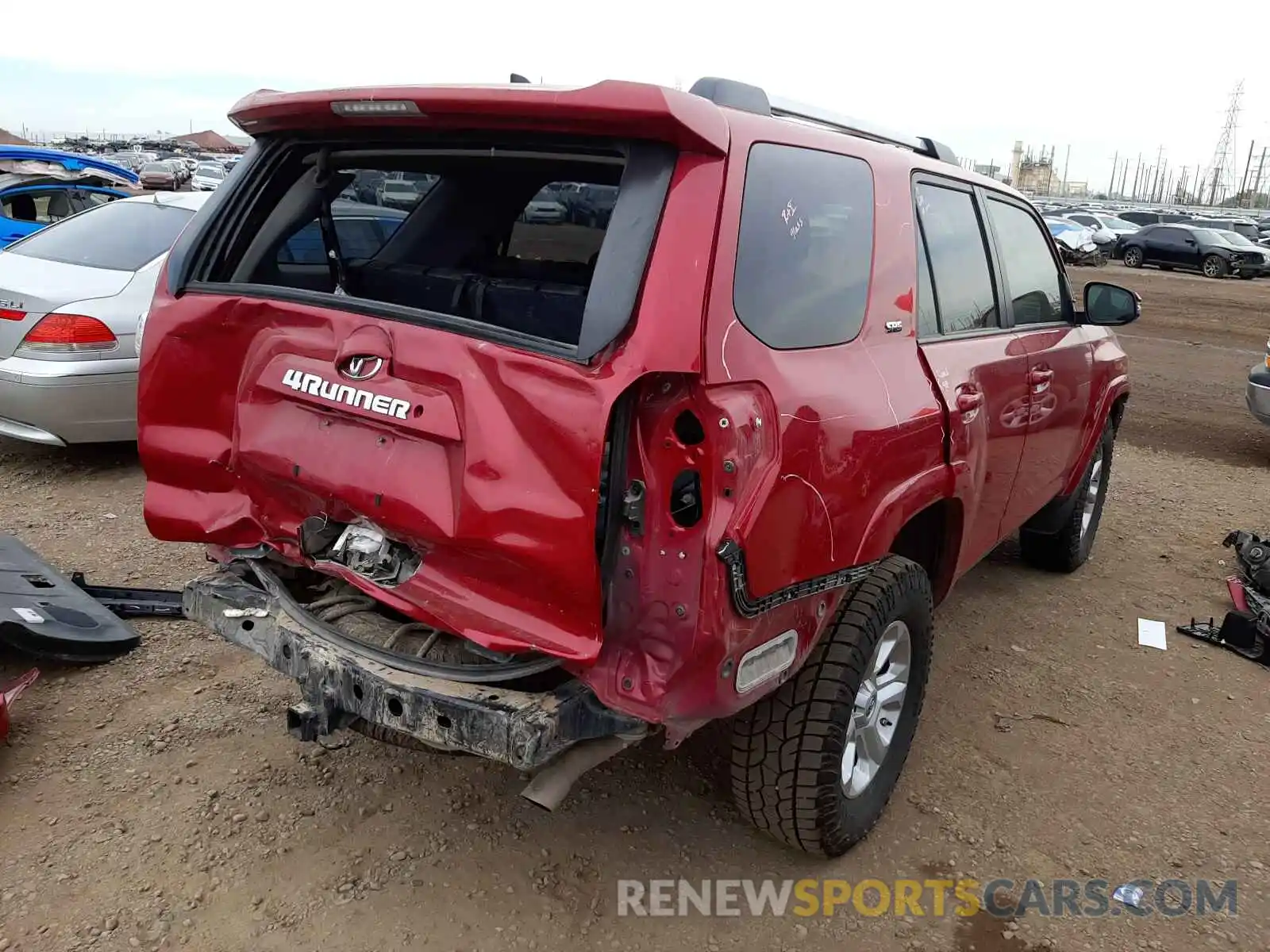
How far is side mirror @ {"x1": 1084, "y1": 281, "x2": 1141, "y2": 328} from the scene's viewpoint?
14.1 ft

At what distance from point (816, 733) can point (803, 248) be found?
4.12 feet

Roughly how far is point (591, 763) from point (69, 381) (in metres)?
4.46

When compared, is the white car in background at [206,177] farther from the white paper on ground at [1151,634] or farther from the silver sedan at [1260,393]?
the white paper on ground at [1151,634]

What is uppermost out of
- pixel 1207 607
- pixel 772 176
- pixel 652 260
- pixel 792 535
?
pixel 772 176

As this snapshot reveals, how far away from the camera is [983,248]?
3531 millimetres

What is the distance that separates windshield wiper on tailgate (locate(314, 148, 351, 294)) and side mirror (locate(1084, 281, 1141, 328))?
3198mm

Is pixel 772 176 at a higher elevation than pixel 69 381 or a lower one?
higher

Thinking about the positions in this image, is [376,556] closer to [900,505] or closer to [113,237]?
[900,505]

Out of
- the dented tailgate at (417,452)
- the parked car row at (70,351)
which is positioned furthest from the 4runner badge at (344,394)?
the parked car row at (70,351)

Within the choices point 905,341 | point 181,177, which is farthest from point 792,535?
point 181,177

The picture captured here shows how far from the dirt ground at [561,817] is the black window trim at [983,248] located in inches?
57.9

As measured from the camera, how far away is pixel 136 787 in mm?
2969

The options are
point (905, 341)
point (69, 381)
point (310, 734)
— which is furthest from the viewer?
point (69, 381)

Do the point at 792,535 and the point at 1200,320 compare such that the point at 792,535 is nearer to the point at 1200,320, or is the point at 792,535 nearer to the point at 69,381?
the point at 69,381
